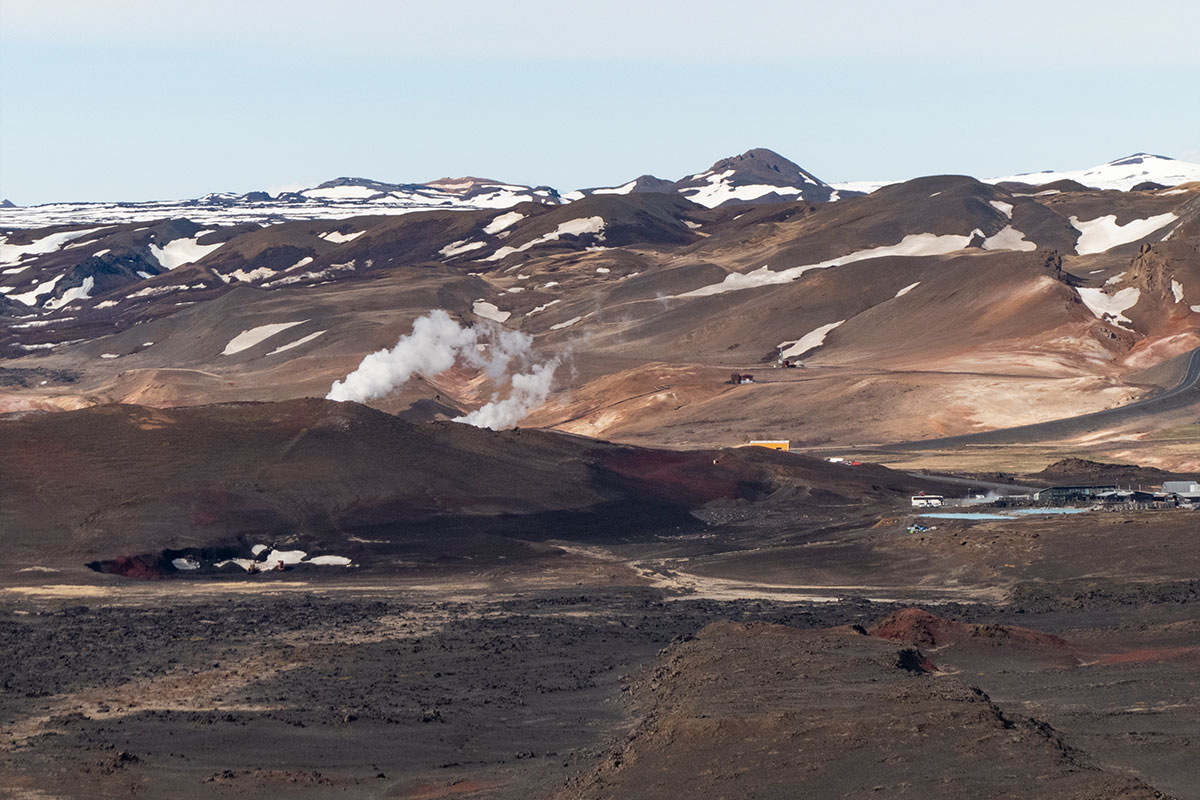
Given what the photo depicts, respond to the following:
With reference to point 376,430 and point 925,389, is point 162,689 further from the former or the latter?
point 925,389

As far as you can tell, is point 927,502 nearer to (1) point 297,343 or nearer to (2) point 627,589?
(2) point 627,589

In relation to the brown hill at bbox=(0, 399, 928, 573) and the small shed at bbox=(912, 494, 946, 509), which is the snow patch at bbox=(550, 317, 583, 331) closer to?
the brown hill at bbox=(0, 399, 928, 573)

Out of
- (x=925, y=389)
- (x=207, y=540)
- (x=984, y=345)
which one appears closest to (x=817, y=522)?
(x=207, y=540)

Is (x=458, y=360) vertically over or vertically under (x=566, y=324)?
over

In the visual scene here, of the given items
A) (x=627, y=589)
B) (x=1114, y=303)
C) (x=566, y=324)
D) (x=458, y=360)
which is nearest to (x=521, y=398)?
(x=458, y=360)

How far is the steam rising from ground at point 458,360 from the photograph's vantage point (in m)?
136

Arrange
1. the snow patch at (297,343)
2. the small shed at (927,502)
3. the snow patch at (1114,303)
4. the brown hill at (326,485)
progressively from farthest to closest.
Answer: the snow patch at (297,343), the snow patch at (1114,303), the small shed at (927,502), the brown hill at (326,485)

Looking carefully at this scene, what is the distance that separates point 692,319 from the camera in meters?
190

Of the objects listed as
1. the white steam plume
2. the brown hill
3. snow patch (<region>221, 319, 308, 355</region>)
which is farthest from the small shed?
snow patch (<region>221, 319, 308, 355</region>)

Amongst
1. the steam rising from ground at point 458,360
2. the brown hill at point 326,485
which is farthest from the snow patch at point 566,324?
the brown hill at point 326,485

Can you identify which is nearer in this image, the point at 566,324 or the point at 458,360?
the point at 458,360

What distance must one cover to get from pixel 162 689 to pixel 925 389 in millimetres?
95642

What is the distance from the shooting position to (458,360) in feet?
509

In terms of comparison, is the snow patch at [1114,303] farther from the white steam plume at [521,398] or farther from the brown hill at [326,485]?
the brown hill at [326,485]
